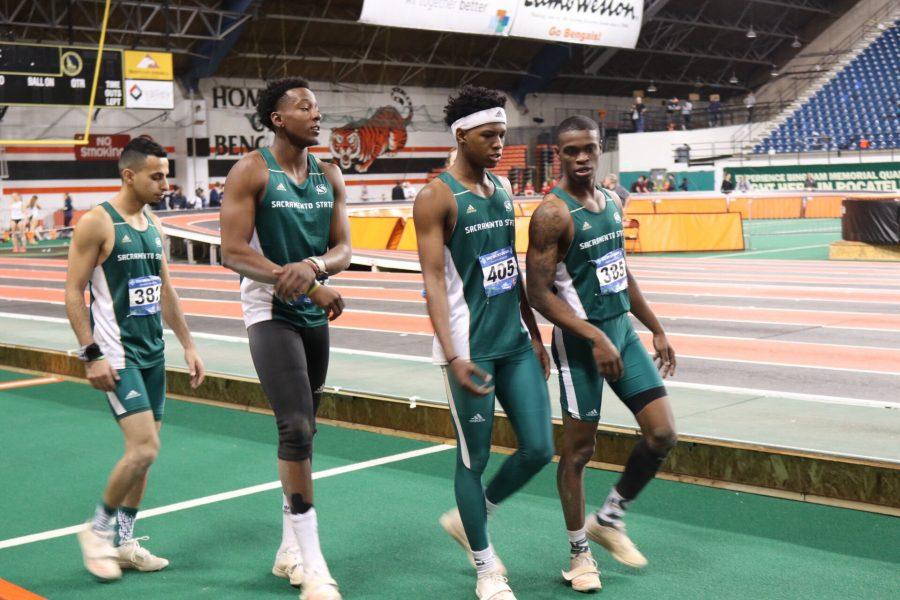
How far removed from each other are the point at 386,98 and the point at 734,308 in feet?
125

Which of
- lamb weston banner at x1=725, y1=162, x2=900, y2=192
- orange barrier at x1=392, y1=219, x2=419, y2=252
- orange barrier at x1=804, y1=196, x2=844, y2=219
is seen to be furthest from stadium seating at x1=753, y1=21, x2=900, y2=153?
→ orange barrier at x1=392, y1=219, x2=419, y2=252

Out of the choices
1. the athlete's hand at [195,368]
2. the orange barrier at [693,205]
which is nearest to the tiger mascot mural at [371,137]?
the orange barrier at [693,205]

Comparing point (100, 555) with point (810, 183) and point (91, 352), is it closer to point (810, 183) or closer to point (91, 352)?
point (91, 352)

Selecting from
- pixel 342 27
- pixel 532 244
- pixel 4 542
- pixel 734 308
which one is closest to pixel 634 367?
pixel 532 244

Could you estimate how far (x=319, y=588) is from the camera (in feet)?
13.6

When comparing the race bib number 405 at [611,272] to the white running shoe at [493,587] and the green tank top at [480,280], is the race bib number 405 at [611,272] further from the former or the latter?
the white running shoe at [493,587]

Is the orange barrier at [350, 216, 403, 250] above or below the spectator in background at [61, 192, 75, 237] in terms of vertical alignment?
Answer: below

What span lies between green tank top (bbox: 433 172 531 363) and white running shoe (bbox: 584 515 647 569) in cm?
94

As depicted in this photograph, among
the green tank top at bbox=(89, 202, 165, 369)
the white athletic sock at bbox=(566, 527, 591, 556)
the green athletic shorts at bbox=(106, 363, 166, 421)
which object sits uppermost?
the green tank top at bbox=(89, 202, 165, 369)

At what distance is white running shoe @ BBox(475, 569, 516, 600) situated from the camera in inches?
160

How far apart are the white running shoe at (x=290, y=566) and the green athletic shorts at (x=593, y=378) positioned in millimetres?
1285

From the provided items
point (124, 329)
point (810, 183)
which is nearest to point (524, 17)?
point (810, 183)

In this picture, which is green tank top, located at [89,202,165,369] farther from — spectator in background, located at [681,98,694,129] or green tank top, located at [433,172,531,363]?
spectator in background, located at [681,98,694,129]

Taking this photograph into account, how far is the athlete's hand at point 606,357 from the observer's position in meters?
4.26
